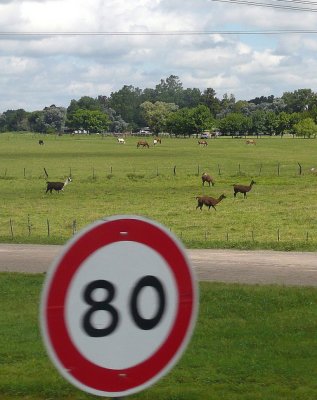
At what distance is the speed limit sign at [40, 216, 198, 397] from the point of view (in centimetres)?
328

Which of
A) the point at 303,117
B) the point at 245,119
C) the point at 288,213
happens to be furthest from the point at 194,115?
the point at 288,213

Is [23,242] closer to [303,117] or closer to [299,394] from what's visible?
[299,394]

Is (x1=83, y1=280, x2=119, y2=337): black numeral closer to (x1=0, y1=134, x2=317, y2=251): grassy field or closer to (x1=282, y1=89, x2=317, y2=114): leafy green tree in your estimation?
(x1=0, y1=134, x2=317, y2=251): grassy field

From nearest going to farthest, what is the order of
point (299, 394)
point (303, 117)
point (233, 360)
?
point (299, 394) → point (233, 360) → point (303, 117)

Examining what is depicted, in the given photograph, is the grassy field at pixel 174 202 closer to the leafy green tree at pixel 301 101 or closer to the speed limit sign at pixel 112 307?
the speed limit sign at pixel 112 307

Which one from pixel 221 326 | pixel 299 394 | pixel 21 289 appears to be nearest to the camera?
pixel 299 394

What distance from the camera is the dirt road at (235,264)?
17.0 metres

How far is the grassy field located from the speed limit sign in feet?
67.5

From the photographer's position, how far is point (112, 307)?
10.8 ft

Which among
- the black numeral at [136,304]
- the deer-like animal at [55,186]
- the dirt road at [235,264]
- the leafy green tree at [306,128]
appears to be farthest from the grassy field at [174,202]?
the leafy green tree at [306,128]

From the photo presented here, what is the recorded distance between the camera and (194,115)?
556 ft

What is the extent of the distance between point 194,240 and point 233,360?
677 inches

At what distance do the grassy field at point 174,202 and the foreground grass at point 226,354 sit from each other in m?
12.0

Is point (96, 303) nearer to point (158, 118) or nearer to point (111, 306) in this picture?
point (111, 306)
